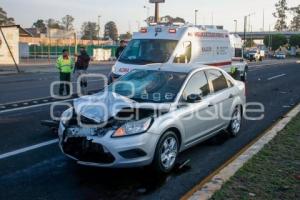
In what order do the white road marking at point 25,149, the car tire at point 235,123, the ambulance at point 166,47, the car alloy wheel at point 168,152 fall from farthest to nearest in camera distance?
1. the ambulance at point 166,47
2. the car tire at point 235,123
3. the white road marking at point 25,149
4. the car alloy wheel at point 168,152

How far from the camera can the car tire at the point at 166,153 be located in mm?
6074

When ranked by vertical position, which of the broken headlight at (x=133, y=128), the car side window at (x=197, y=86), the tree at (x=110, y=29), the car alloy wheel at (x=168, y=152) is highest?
the tree at (x=110, y=29)

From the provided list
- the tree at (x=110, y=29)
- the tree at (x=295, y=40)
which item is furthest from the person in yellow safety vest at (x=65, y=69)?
the tree at (x=110, y=29)

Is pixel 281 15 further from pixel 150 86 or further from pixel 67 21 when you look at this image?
pixel 150 86

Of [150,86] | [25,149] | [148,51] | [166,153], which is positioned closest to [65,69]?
[148,51]

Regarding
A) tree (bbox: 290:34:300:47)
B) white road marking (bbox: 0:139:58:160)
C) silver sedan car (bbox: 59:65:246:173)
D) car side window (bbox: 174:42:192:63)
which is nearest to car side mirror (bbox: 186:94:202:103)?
silver sedan car (bbox: 59:65:246:173)

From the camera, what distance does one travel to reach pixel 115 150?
574cm

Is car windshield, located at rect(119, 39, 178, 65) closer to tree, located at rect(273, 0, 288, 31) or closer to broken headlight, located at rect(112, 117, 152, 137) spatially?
broken headlight, located at rect(112, 117, 152, 137)

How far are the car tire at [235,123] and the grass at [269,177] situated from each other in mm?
1137

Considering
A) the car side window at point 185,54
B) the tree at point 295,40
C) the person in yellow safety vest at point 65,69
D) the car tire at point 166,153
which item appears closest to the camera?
the car tire at point 166,153

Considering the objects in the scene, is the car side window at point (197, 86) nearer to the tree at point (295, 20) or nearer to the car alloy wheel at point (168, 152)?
the car alloy wheel at point (168, 152)

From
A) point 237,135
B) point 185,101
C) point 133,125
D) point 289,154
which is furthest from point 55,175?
point 237,135

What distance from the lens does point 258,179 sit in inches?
225

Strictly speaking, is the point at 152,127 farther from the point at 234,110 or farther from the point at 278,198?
the point at 234,110
